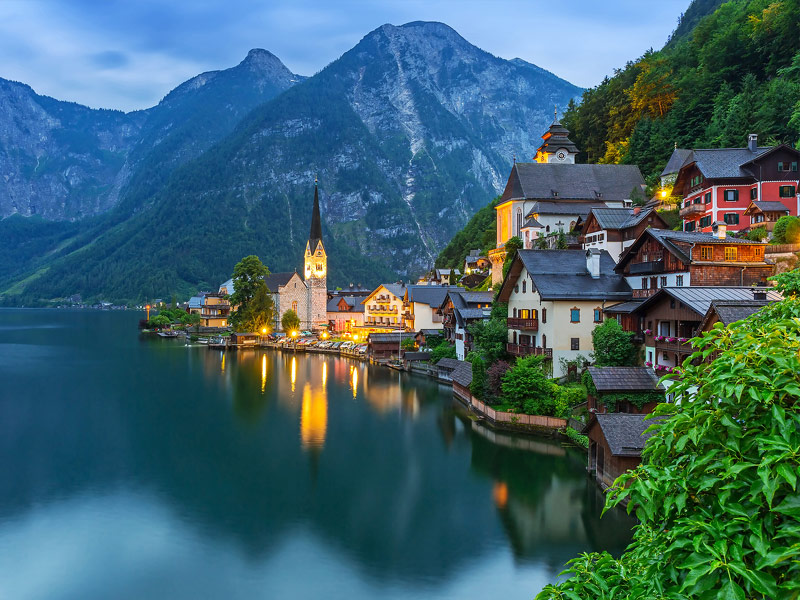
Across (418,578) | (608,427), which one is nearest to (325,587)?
(418,578)

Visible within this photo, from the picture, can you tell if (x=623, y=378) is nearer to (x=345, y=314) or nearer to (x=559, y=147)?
(x=559, y=147)

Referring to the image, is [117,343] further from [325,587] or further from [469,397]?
[325,587]

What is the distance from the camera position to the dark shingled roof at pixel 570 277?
35.8 m

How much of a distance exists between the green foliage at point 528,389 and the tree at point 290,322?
6990 cm

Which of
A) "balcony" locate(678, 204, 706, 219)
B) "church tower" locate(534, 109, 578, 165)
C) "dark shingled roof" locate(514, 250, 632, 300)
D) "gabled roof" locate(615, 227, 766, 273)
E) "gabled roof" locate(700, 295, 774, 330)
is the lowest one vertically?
"gabled roof" locate(700, 295, 774, 330)

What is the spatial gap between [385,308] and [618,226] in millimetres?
48240

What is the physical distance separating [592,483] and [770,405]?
68.8 feet

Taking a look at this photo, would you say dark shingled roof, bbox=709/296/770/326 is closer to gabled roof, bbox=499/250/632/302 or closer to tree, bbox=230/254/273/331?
gabled roof, bbox=499/250/632/302

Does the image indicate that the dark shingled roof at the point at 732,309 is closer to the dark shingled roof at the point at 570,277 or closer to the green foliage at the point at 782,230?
the dark shingled roof at the point at 570,277

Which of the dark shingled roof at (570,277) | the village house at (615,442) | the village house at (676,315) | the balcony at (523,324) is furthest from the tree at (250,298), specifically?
the village house at (615,442)

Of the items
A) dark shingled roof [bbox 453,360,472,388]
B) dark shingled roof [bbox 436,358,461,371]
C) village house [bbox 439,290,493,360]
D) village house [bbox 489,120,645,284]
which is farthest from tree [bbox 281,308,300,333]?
dark shingled roof [bbox 453,360,472,388]

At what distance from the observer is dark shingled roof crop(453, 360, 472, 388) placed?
42691 mm

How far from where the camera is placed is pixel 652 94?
67.4 meters

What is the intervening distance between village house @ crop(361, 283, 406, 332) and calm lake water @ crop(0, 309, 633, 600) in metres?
39.8
